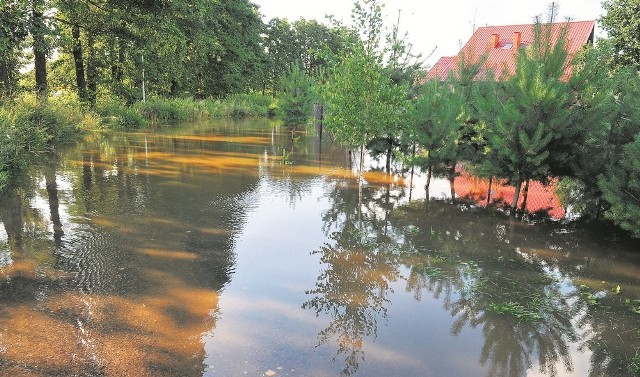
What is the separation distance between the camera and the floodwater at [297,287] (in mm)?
4426

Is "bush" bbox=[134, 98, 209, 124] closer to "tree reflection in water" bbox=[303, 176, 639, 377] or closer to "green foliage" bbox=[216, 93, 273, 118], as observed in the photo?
"green foliage" bbox=[216, 93, 273, 118]

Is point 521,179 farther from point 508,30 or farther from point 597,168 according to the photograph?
point 508,30

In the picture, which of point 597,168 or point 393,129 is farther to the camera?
point 393,129

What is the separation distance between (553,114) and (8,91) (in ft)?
62.3

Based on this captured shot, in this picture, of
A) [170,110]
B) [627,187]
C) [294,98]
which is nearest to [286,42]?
[170,110]

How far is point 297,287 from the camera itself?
241 inches

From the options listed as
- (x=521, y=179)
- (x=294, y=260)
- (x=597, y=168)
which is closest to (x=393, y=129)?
(x=521, y=179)

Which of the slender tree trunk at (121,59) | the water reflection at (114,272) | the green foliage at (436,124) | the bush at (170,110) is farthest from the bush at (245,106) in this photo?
the green foliage at (436,124)

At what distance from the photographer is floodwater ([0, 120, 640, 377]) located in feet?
14.5

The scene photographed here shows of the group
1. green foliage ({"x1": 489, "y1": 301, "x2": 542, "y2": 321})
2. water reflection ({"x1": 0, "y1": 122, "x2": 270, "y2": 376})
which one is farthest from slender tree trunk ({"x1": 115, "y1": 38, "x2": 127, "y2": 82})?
green foliage ({"x1": 489, "y1": 301, "x2": 542, "y2": 321})

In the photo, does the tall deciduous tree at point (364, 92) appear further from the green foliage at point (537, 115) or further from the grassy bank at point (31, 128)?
the grassy bank at point (31, 128)

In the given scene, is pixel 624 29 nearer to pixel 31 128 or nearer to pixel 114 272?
pixel 114 272

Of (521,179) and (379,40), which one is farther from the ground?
(379,40)

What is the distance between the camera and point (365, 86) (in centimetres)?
991
